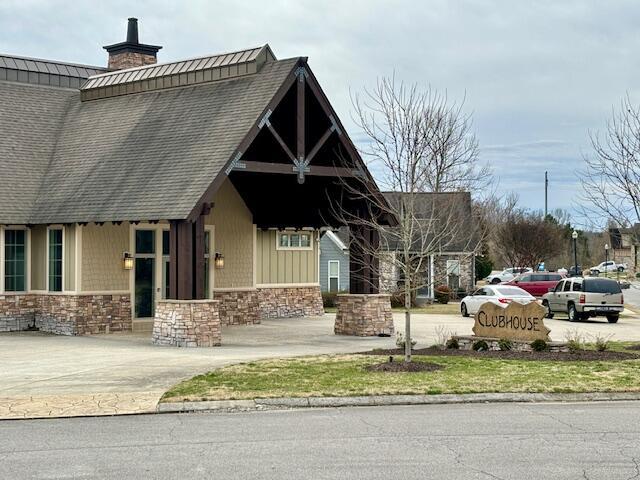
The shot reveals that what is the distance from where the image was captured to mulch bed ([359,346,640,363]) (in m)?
20.4

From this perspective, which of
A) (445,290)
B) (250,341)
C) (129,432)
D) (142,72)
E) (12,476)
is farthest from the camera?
(445,290)

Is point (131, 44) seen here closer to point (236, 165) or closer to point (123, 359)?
point (236, 165)

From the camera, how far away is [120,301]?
27.9m

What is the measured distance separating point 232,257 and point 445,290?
24.5m

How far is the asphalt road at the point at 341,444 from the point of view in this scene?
32.7 ft

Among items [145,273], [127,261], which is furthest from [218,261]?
[127,261]

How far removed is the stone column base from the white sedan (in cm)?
1190

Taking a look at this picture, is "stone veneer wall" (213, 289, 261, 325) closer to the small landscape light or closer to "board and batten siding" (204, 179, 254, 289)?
"board and batten siding" (204, 179, 254, 289)

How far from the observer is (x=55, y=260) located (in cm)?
2800

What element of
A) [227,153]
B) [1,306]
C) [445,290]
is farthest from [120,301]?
[445,290]

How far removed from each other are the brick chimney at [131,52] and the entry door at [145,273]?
9.63m

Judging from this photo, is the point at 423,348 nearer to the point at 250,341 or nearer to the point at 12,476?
the point at 250,341

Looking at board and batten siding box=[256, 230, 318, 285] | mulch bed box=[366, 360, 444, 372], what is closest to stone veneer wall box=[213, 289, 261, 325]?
board and batten siding box=[256, 230, 318, 285]

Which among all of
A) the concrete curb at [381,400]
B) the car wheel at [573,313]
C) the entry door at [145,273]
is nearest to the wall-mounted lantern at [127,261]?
the entry door at [145,273]
